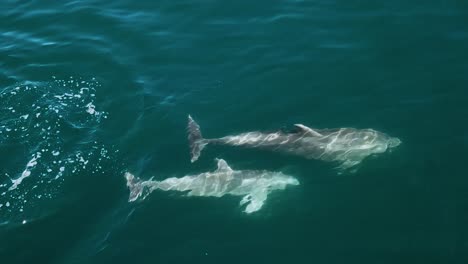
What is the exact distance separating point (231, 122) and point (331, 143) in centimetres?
409

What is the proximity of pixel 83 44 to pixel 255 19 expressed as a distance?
8.52 meters

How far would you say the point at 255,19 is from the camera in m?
25.6

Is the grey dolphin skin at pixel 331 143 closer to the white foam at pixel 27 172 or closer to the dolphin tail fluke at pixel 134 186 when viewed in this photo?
the dolphin tail fluke at pixel 134 186

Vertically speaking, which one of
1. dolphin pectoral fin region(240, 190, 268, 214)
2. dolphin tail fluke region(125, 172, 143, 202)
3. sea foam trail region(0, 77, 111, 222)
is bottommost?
dolphin pectoral fin region(240, 190, 268, 214)

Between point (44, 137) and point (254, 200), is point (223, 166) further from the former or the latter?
point (44, 137)

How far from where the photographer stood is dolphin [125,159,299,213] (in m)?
17.3

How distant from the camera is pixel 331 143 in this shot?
58.1 ft

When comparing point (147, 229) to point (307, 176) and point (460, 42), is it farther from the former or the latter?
point (460, 42)

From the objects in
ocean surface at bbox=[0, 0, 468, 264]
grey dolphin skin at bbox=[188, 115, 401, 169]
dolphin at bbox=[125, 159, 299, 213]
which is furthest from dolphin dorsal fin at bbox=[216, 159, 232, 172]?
grey dolphin skin at bbox=[188, 115, 401, 169]

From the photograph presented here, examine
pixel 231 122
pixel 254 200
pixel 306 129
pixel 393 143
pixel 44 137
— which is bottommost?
pixel 254 200

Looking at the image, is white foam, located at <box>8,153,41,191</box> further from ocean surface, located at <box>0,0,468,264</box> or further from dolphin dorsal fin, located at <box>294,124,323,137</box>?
dolphin dorsal fin, located at <box>294,124,323,137</box>

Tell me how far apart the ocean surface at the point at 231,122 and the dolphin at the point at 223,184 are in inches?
13.3

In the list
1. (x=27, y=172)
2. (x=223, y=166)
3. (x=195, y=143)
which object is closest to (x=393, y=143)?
(x=223, y=166)

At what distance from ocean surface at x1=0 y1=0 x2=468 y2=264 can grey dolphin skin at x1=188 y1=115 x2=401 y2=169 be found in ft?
1.17
